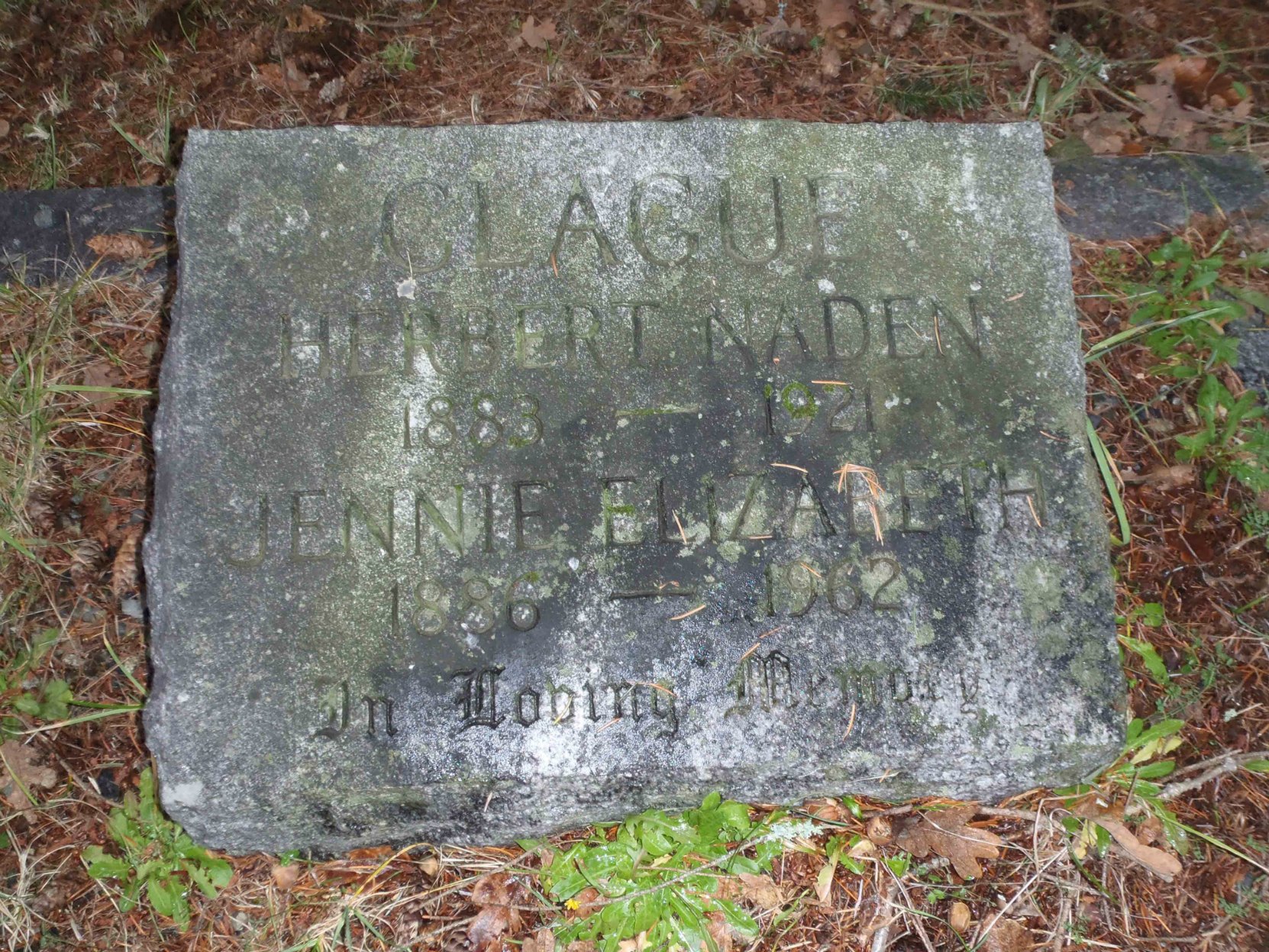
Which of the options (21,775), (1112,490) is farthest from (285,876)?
(1112,490)

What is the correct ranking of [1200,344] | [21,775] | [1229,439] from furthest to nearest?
[1200,344]
[1229,439]
[21,775]

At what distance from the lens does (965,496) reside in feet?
6.88

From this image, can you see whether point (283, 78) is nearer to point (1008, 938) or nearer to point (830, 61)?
point (830, 61)

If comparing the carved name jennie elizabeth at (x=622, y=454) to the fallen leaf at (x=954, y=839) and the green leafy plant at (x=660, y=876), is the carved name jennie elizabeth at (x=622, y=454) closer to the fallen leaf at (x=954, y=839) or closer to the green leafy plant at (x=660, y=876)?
the green leafy plant at (x=660, y=876)

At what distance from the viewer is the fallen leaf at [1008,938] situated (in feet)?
7.08

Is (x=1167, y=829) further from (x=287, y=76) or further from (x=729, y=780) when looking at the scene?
(x=287, y=76)

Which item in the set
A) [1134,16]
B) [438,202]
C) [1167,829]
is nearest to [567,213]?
[438,202]

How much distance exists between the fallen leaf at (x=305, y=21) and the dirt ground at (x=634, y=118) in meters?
0.01

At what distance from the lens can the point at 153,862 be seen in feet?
7.54

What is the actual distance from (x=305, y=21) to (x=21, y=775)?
276 cm

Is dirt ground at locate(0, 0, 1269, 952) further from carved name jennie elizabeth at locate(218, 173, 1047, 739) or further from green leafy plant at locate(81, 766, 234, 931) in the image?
carved name jennie elizabeth at locate(218, 173, 1047, 739)

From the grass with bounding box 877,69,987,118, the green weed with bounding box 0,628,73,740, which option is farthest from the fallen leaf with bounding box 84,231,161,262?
the grass with bounding box 877,69,987,118

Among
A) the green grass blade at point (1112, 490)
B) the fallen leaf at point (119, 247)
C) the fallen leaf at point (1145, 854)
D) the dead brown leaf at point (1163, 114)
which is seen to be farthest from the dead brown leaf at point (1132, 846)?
the fallen leaf at point (119, 247)

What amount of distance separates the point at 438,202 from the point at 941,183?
4.47ft
